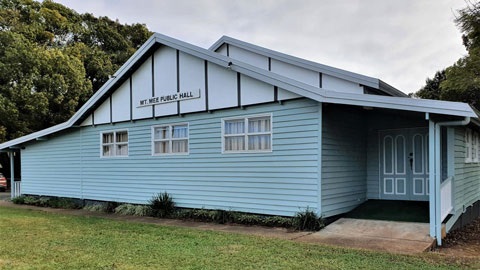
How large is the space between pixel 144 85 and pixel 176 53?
70.0 inches

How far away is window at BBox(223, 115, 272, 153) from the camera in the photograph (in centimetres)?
955

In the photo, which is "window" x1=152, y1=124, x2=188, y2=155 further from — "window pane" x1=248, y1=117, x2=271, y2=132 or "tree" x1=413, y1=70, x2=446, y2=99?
"tree" x1=413, y1=70, x2=446, y2=99

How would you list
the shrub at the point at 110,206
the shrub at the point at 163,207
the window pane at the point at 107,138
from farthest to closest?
the window pane at the point at 107,138 < the shrub at the point at 110,206 < the shrub at the point at 163,207

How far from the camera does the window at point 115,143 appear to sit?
43.0 feet

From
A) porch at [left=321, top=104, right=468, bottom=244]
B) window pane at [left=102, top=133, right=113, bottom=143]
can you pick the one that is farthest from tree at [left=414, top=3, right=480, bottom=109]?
window pane at [left=102, top=133, right=113, bottom=143]

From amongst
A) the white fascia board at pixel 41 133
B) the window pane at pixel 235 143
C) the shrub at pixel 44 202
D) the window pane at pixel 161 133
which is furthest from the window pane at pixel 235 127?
the shrub at pixel 44 202

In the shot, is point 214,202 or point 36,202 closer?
point 214,202

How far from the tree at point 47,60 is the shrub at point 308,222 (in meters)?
21.5

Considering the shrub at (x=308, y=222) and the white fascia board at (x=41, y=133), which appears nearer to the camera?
the shrub at (x=308, y=222)

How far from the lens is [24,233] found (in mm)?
8367

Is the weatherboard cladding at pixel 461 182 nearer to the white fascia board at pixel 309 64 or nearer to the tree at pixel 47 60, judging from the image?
the white fascia board at pixel 309 64

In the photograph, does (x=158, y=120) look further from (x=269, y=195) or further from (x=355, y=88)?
(x=355, y=88)

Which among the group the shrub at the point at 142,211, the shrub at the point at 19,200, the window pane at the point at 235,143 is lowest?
the shrub at the point at 19,200

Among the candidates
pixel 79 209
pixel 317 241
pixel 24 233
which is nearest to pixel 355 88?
pixel 317 241
